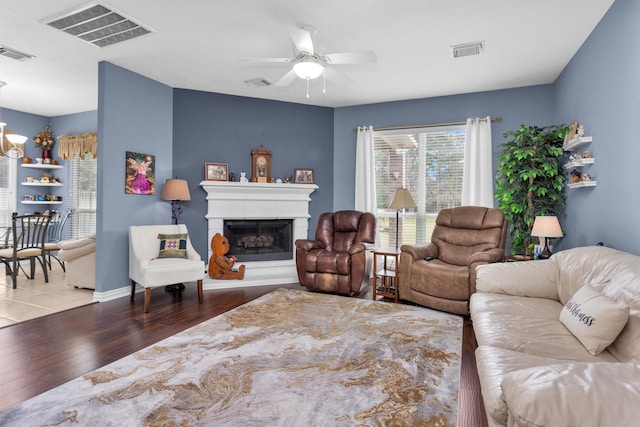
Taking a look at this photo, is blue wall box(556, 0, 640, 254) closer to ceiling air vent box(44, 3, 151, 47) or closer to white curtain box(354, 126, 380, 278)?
white curtain box(354, 126, 380, 278)

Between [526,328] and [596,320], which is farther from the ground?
[596,320]

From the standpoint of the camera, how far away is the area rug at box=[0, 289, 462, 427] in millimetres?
1813

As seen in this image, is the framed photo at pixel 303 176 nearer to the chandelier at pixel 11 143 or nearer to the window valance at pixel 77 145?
the window valance at pixel 77 145

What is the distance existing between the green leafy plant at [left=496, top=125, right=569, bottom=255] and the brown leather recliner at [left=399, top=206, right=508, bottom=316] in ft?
1.06

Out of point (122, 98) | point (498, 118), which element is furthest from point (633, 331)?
point (122, 98)

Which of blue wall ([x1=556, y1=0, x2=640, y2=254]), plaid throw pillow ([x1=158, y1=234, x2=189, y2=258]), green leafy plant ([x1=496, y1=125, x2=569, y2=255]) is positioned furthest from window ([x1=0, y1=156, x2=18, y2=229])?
blue wall ([x1=556, y1=0, x2=640, y2=254])

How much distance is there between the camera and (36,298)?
13.2ft

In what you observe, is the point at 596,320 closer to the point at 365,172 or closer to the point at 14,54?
the point at 365,172

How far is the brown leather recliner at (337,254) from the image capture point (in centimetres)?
427

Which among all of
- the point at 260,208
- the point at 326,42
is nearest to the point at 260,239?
the point at 260,208

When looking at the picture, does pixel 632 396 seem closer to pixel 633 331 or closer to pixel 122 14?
pixel 633 331

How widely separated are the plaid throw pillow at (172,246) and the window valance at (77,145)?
3296 millimetres

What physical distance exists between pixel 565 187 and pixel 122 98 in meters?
5.44

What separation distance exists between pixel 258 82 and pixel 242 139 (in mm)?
1006
